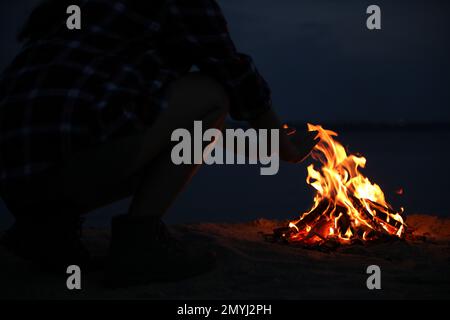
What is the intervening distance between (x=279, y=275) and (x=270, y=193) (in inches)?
176

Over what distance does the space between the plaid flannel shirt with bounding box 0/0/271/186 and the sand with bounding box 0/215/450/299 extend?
535 millimetres

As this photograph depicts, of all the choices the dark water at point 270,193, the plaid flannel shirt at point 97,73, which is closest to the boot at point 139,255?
the plaid flannel shirt at point 97,73

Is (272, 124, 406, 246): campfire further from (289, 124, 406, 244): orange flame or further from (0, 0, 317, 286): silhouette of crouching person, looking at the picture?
(0, 0, 317, 286): silhouette of crouching person

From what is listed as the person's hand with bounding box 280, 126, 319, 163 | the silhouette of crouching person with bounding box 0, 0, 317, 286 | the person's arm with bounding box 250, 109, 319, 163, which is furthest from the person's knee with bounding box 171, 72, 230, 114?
the person's hand with bounding box 280, 126, 319, 163

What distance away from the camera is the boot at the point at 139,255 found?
2.25 metres

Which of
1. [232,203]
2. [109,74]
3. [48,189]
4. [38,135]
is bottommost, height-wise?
[232,203]

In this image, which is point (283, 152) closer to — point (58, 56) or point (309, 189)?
point (58, 56)

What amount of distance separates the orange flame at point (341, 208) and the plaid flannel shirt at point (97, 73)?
3.78 ft

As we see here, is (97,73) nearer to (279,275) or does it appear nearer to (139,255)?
(139,255)
